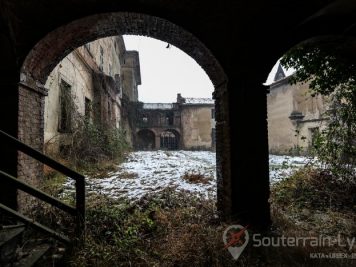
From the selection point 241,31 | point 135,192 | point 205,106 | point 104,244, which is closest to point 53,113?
point 135,192

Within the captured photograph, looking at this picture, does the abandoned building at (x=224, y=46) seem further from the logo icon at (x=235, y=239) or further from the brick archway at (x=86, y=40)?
the logo icon at (x=235, y=239)

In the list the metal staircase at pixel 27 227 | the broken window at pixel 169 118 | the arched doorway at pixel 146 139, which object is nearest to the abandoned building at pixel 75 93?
the metal staircase at pixel 27 227

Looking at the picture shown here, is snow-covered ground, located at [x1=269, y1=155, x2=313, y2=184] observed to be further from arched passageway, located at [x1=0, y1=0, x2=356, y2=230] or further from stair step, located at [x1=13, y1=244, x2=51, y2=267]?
stair step, located at [x1=13, y1=244, x2=51, y2=267]

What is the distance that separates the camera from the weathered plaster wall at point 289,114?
1909 centimetres

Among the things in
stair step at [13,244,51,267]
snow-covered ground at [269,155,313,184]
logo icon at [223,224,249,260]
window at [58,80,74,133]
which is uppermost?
window at [58,80,74,133]

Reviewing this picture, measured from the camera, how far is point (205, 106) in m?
31.4

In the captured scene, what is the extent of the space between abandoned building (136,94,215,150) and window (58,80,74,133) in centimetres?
2260

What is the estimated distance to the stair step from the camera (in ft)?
9.30

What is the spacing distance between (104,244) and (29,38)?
10.6 ft

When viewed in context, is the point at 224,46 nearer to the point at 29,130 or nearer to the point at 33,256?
the point at 29,130

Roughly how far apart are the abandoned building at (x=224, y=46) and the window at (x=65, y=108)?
15.2 ft

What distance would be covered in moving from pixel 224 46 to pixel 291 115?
713 inches

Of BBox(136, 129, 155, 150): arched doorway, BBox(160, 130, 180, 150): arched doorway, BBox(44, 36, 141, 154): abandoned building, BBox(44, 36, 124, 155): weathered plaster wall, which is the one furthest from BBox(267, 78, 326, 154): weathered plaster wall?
BBox(136, 129, 155, 150): arched doorway

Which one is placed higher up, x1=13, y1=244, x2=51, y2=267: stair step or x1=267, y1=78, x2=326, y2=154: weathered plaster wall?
x1=267, y1=78, x2=326, y2=154: weathered plaster wall
